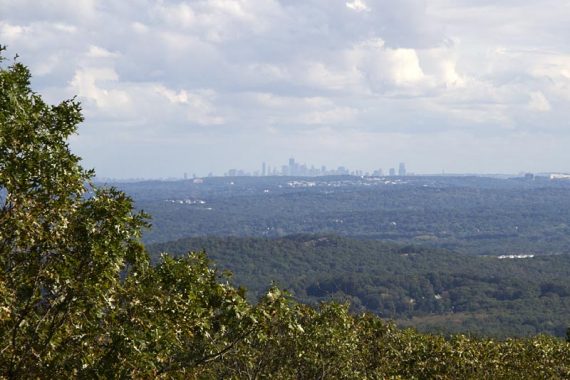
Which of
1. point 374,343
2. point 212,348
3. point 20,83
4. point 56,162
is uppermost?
point 20,83

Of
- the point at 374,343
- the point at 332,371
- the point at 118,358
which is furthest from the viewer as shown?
the point at 374,343

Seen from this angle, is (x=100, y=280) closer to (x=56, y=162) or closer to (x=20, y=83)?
(x=56, y=162)

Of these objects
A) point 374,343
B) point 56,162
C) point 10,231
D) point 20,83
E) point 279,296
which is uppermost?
point 20,83

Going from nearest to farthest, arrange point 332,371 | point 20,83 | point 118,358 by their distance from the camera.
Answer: point 118,358, point 20,83, point 332,371

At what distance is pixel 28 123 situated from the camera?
16797 mm

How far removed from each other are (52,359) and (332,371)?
2069 cm

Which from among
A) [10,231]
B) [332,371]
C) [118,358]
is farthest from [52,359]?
[332,371]

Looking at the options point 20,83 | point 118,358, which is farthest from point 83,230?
point 20,83

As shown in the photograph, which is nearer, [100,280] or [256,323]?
[100,280]

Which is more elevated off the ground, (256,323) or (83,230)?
(83,230)

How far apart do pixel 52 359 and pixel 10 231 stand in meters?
3.06

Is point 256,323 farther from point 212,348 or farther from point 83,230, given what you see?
point 83,230

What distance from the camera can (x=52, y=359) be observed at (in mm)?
16609

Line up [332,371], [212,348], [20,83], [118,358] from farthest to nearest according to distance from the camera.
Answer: [332,371], [212,348], [20,83], [118,358]
